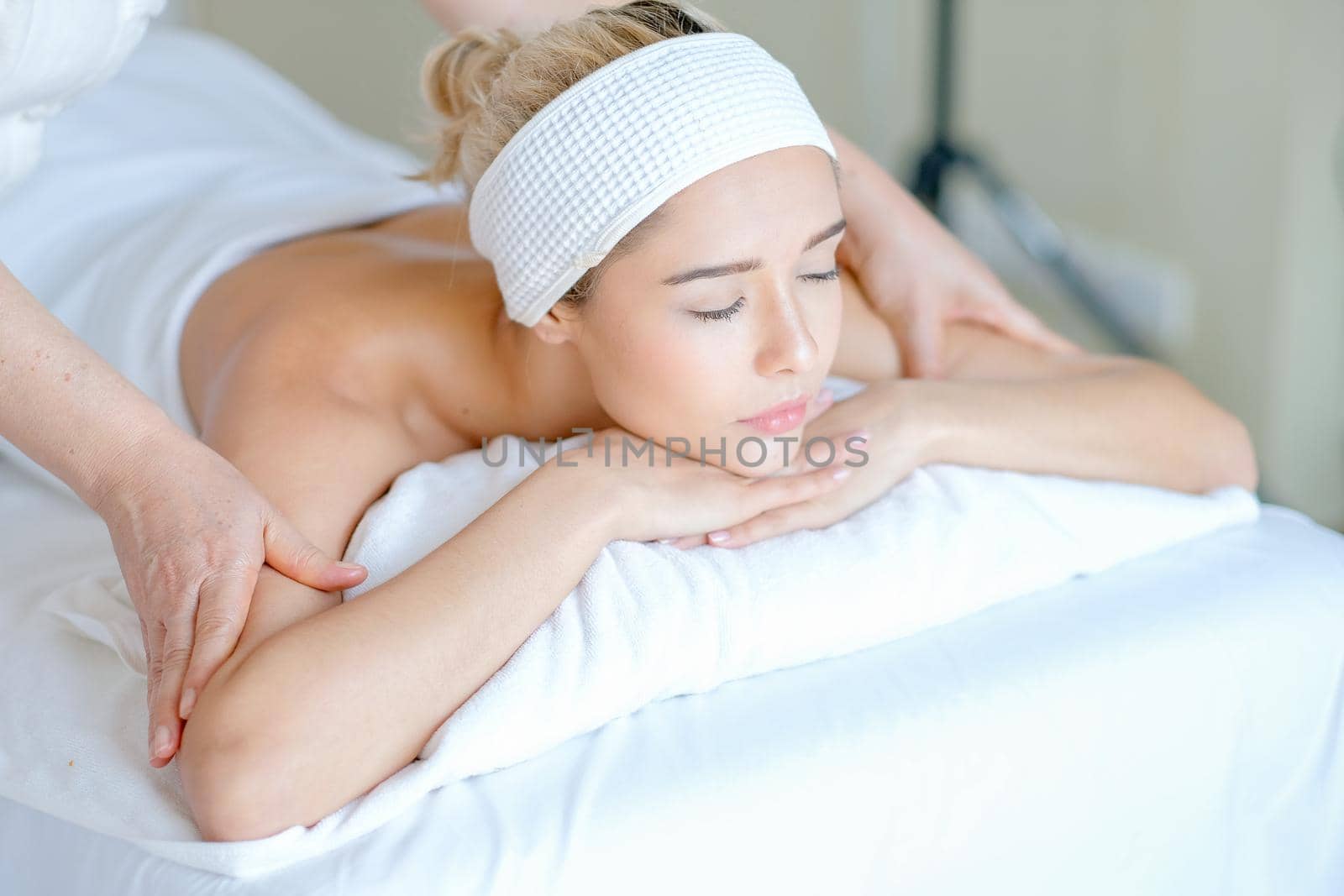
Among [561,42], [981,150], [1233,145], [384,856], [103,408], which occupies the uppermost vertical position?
[561,42]

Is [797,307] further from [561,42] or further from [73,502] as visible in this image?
[73,502]

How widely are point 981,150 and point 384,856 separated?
2.75 metres

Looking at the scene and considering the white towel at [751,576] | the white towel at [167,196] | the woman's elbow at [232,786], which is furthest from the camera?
the white towel at [167,196]

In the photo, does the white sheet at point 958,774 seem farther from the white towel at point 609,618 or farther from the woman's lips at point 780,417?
the woman's lips at point 780,417

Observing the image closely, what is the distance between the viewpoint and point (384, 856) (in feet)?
3.08

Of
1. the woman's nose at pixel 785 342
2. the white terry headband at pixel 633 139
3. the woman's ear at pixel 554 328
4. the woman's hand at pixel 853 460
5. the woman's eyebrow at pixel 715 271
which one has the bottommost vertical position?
the woman's hand at pixel 853 460

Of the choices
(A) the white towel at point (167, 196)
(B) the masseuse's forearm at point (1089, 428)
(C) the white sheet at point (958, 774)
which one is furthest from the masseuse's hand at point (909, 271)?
(A) the white towel at point (167, 196)

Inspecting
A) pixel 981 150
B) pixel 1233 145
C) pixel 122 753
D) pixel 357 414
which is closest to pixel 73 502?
pixel 357 414

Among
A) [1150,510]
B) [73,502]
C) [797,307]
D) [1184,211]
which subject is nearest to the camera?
[797,307]

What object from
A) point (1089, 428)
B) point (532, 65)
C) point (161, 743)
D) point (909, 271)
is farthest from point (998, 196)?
point (161, 743)

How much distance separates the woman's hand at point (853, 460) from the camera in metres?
1.26

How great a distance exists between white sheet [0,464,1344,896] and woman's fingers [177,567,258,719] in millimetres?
87

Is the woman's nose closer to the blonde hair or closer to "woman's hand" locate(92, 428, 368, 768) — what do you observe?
the blonde hair

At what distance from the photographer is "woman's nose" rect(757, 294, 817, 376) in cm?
117
